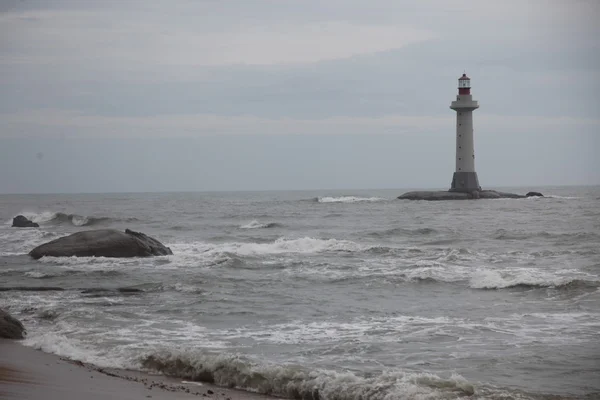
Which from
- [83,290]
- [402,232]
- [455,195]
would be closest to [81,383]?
[83,290]

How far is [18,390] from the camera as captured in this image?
7.66 metres

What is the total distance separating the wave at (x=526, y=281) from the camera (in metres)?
16.7

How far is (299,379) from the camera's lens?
29.4 ft

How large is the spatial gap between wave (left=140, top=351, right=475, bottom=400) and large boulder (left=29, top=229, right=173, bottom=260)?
45.5 ft

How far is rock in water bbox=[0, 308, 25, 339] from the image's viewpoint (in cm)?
1144

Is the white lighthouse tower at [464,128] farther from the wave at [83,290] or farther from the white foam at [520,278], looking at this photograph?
the wave at [83,290]

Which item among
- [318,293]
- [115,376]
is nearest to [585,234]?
[318,293]

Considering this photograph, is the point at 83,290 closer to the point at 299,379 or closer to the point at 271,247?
the point at 299,379

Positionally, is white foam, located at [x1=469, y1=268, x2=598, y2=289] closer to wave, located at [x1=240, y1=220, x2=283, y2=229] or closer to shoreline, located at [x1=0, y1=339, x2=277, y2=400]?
shoreline, located at [x1=0, y1=339, x2=277, y2=400]

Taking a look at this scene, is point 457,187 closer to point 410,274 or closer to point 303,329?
point 410,274

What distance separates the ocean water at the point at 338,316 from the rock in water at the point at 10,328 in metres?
0.32

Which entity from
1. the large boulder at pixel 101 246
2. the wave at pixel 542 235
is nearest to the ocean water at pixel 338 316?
the large boulder at pixel 101 246

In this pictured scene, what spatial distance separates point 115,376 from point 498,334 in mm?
6390

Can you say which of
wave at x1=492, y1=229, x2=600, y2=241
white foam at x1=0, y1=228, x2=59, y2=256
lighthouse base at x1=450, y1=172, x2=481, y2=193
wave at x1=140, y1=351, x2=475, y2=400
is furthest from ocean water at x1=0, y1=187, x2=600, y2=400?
lighthouse base at x1=450, y1=172, x2=481, y2=193
